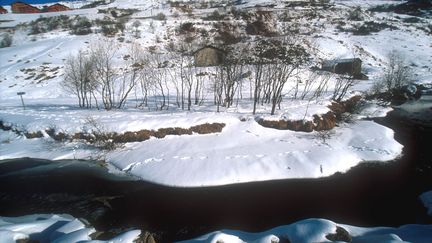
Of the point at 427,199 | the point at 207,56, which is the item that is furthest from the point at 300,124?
the point at 207,56

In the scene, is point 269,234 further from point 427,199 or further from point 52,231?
point 427,199

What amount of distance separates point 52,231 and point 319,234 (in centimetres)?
1137

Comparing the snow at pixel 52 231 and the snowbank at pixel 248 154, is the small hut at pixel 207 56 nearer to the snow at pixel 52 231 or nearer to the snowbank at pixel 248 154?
the snowbank at pixel 248 154

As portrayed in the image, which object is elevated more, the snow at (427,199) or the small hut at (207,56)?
the small hut at (207,56)

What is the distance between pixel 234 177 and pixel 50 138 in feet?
52.2

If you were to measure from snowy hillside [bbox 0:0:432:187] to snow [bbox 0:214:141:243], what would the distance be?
6.38 metres

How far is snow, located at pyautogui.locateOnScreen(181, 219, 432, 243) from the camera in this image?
39.7 feet

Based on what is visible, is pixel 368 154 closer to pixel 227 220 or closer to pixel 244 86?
pixel 227 220

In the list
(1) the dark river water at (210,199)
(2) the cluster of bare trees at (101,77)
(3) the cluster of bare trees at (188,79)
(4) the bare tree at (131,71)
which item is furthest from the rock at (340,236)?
(4) the bare tree at (131,71)

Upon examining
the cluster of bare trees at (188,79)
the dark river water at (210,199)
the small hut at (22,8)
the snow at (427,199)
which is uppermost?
the small hut at (22,8)

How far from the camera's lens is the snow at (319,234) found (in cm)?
1210

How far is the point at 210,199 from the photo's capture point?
17.8m

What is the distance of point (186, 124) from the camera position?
26.4 m

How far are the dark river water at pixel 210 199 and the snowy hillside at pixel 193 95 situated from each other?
1345 mm
